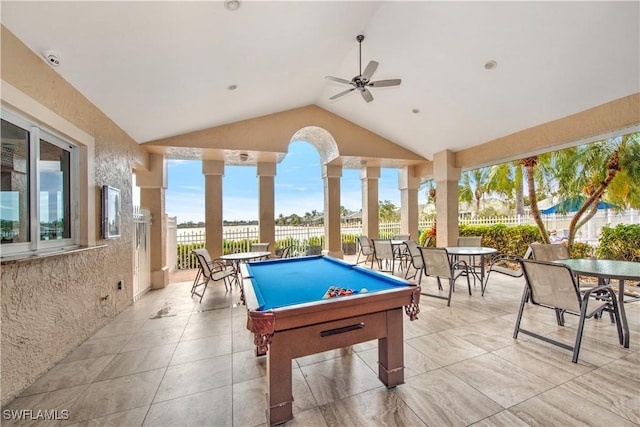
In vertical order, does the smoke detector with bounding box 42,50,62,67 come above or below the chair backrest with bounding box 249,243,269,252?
above

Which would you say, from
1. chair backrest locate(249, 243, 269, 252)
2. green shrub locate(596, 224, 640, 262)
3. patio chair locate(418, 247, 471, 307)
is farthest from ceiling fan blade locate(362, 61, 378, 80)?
green shrub locate(596, 224, 640, 262)

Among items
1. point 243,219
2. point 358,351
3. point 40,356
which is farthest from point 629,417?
point 243,219

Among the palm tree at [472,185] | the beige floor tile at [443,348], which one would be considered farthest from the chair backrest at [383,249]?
the palm tree at [472,185]

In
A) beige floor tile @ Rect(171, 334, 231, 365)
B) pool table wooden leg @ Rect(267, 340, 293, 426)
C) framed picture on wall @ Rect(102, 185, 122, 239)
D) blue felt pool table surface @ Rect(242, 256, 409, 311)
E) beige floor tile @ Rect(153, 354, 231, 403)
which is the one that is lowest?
beige floor tile @ Rect(171, 334, 231, 365)

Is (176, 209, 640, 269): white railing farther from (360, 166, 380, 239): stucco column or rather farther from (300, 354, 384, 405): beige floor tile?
(300, 354, 384, 405): beige floor tile

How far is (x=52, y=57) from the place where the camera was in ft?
7.95

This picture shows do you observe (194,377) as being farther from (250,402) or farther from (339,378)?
(339,378)

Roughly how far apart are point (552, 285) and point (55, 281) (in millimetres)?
5057

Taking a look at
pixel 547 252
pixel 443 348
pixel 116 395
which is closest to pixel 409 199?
pixel 547 252

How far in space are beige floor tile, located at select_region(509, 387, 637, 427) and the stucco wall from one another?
12.8 ft

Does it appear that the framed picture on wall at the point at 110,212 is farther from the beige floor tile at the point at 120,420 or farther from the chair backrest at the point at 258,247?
the chair backrest at the point at 258,247

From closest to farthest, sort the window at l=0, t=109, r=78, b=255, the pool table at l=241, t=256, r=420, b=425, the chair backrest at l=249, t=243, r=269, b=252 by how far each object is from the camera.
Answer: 1. the pool table at l=241, t=256, r=420, b=425
2. the window at l=0, t=109, r=78, b=255
3. the chair backrest at l=249, t=243, r=269, b=252

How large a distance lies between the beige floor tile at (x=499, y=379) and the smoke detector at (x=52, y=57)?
15.2ft

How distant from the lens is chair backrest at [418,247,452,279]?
4.14 m
